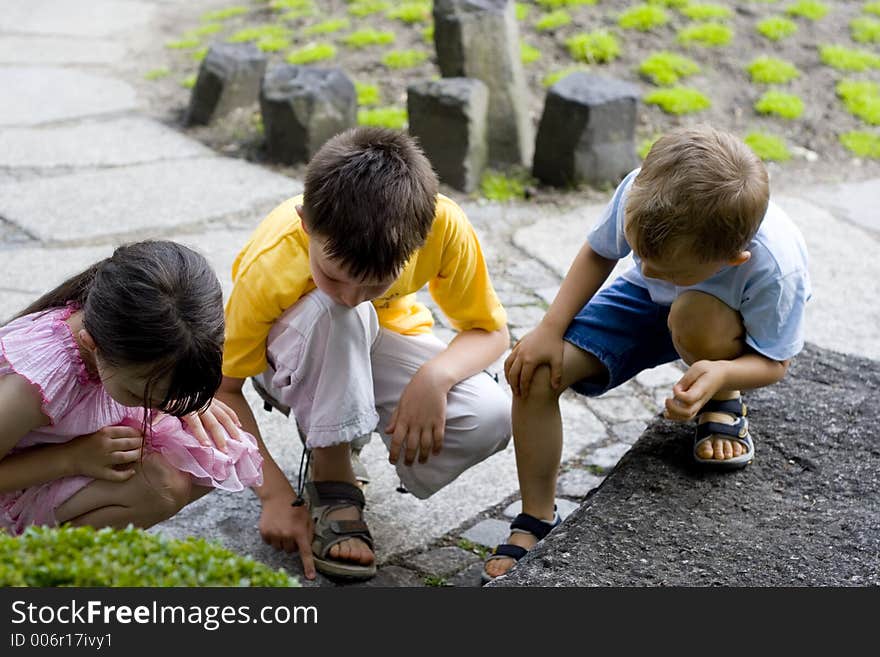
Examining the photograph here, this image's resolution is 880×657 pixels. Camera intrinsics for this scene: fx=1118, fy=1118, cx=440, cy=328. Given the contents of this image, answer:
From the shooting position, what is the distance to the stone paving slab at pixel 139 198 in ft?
14.5

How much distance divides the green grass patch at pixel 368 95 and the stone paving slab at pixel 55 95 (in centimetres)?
127

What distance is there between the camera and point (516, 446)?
2.54 m

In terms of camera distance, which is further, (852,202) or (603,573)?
(852,202)

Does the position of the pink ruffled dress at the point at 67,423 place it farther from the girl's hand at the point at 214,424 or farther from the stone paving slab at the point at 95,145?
the stone paving slab at the point at 95,145

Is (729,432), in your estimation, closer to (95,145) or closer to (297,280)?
(297,280)

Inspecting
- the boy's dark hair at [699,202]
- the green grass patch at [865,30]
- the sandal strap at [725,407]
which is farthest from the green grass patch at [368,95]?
the boy's dark hair at [699,202]

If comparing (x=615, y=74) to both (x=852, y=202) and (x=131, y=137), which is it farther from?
(x=131, y=137)

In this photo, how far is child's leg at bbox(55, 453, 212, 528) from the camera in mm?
2277

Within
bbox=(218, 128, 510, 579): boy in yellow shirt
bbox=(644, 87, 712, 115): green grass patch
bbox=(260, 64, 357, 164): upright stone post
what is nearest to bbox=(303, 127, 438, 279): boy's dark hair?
bbox=(218, 128, 510, 579): boy in yellow shirt

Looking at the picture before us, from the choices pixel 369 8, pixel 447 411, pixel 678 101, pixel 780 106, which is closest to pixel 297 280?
pixel 447 411

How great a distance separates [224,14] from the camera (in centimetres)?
A: 806

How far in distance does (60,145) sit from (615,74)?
2.87 meters

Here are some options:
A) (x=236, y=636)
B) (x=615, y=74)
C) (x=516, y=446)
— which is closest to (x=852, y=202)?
(x=615, y=74)

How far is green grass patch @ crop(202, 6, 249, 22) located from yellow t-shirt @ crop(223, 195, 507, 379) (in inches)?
230
